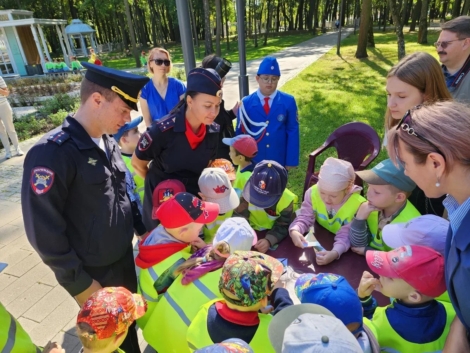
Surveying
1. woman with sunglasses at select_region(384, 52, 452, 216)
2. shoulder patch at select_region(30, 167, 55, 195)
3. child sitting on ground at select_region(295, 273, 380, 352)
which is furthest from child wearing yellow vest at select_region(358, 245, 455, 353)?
shoulder patch at select_region(30, 167, 55, 195)

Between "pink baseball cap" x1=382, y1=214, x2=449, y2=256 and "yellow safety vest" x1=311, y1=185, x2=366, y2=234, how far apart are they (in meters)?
0.73

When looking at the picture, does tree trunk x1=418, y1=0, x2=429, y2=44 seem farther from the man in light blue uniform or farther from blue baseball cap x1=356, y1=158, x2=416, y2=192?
blue baseball cap x1=356, y1=158, x2=416, y2=192

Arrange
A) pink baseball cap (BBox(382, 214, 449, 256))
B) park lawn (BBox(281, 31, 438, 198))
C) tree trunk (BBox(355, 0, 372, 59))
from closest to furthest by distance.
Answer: pink baseball cap (BBox(382, 214, 449, 256)) → park lawn (BBox(281, 31, 438, 198)) → tree trunk (BBox(355, 0, 372, 59))

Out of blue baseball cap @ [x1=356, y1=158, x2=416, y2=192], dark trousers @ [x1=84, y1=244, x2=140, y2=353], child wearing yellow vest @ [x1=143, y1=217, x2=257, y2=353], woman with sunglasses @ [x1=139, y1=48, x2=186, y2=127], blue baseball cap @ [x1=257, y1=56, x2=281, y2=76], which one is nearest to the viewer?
child wearing yellow vest @ [x1=143, y1=217, x2=257, y2=353]

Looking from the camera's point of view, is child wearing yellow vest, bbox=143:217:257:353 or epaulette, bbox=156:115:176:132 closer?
child wearing yellow vest, bbox=143:217:257:353

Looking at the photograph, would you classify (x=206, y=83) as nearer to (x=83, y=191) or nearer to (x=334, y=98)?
(x=83, y=191)

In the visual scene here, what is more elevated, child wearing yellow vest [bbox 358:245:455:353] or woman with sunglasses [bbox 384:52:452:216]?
woman with sunglasses [bbox 384:52:452:216]

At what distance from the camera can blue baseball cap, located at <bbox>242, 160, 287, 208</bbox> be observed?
7.40ft

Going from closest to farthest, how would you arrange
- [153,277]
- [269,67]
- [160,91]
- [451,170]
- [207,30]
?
[451,170] < [153,277] < [269,67] < [160,91] < [207,30]

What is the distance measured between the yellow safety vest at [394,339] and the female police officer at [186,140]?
62.4 inches

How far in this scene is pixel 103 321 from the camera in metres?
1.23

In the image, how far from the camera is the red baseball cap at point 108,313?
48.5 inches

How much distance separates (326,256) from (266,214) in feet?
1.88

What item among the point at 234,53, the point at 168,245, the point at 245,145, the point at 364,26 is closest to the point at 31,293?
the point at 168,245
